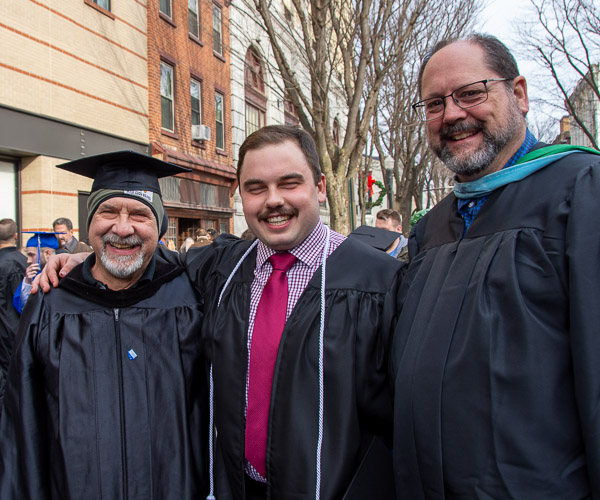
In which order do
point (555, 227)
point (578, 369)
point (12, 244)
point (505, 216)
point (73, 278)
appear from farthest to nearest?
point (12, 244)
point (73, 278)
point (505, 216)
point (555, 227)
point (578, 369)

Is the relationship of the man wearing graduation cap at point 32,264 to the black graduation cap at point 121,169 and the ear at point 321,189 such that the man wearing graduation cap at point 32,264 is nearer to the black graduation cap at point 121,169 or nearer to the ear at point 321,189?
the black graduation cap at point 121,169

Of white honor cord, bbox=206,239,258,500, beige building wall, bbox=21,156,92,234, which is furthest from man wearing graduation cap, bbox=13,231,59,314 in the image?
beige building wall, bbox=21,156,92,234

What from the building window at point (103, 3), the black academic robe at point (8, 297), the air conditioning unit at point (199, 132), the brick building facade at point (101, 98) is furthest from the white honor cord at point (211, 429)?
the air conditioning unit at point (199, 132)

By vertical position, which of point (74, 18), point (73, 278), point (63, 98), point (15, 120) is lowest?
point (73, 278)

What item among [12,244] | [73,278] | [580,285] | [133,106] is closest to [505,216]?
[580,285]

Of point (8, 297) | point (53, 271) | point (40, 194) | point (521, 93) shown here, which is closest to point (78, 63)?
point (40, 194)

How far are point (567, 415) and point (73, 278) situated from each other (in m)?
2.02

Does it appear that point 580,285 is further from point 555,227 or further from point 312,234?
point 312,234

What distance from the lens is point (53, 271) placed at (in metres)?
2.30

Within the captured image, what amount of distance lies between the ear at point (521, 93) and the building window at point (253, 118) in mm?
13453

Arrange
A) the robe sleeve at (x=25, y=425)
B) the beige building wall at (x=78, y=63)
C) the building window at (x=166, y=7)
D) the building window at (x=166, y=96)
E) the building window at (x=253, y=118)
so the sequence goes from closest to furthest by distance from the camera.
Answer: the robe sleeve at (x=25, y=425), the beige building wall at (x=78, y=63), the building window at (x=166, y=96), the building window at (x=166, y=7), the building window at (x=253, y=118)

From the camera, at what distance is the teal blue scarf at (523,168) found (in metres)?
1.60

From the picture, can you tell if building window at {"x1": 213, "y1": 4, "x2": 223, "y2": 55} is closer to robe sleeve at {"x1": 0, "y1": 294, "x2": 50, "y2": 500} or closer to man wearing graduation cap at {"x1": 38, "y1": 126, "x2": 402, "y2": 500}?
man wearing graduation cap at {"x1": 38, "y1": 126, "x2": 402, "y2": 500}

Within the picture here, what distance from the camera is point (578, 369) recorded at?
133 cm
